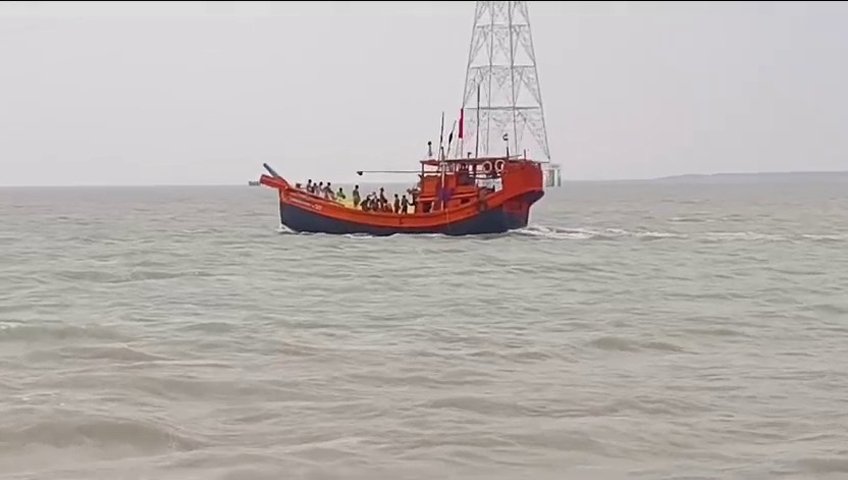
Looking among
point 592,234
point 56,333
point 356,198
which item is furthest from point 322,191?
point 56,333

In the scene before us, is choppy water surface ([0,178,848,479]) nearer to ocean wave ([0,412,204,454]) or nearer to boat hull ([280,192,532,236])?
ocean wave ([0,412,204,454])

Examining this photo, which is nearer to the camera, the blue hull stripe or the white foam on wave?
the blue hull stripe

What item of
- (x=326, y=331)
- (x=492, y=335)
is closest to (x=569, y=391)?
(x=492, y=335)

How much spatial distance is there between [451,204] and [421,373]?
24504mm

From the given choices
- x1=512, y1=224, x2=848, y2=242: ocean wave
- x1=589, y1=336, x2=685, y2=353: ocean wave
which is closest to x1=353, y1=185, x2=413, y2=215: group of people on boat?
x1=512, y1=224, x2=848, y2=242: ocean wave

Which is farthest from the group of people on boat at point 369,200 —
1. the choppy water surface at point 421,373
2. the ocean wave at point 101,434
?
the ocean wave at point 101,434

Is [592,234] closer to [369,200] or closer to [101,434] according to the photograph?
[369,200]

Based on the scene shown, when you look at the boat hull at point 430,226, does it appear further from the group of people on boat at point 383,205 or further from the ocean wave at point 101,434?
the ocean wave at point 101,434

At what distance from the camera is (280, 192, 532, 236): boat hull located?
34.9m

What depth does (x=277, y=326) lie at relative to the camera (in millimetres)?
14758

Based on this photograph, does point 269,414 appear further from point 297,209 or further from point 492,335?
point 297,209

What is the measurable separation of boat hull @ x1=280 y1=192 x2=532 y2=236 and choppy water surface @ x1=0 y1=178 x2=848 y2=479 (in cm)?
1040

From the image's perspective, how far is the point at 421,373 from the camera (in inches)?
439

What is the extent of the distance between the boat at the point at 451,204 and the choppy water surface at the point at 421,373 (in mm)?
10381
